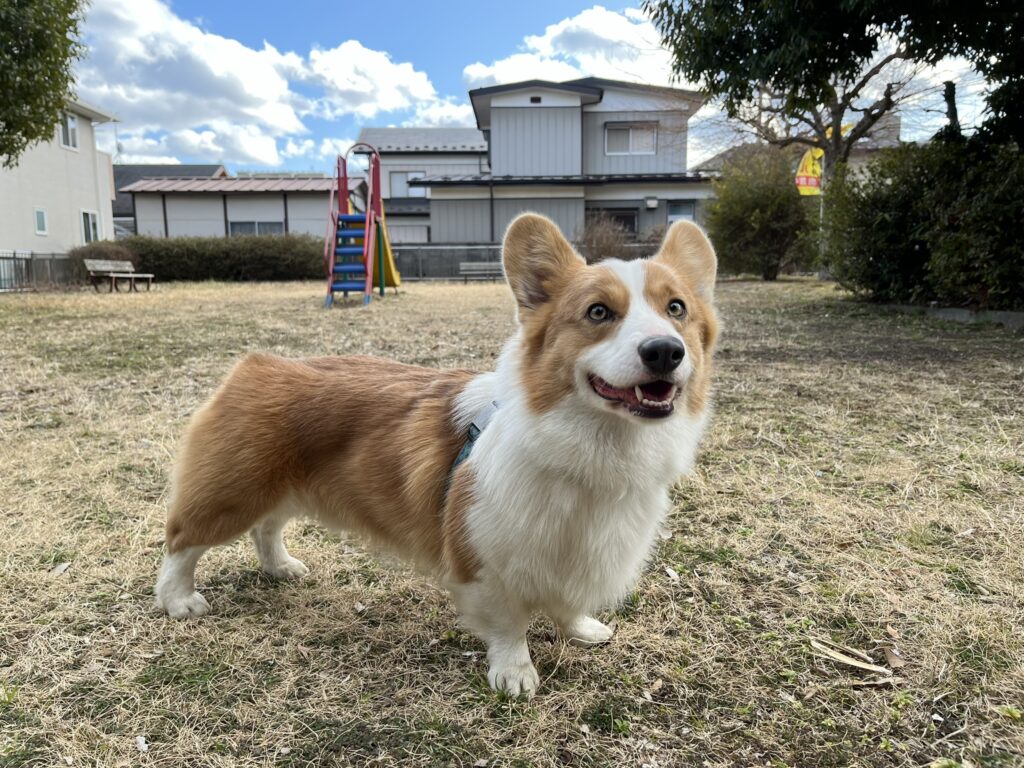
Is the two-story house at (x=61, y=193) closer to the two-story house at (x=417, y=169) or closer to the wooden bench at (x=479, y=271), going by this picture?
the wooden bench at (x=479, y=271)

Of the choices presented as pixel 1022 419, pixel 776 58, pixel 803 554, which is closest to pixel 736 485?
pixel 803 554

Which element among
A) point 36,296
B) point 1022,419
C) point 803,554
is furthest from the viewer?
point 36,296

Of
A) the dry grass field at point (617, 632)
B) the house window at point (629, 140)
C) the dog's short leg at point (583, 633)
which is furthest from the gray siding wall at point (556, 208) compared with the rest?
the dog's short leg at point (583, 633)

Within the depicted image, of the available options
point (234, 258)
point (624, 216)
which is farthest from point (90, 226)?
point (624, 216)

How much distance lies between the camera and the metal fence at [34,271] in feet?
54.0

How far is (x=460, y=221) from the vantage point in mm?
27094

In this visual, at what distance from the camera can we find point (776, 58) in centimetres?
667

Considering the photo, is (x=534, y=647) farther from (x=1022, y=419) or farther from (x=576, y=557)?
(x=1022, y=419)

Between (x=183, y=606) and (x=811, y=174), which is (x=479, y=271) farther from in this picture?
(x=183, y=606)

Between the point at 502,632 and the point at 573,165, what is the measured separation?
26.0 meters

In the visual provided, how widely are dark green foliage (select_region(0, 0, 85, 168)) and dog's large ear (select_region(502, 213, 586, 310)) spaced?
10.4 metres

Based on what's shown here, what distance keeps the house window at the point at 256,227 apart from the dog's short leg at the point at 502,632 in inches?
1207

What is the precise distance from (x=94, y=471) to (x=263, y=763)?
245 centimetres

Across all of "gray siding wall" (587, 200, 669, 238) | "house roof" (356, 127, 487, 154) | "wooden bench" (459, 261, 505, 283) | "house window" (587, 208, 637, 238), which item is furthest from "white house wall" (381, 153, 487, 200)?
"wooden bench" (459, 261, 505, 283)
